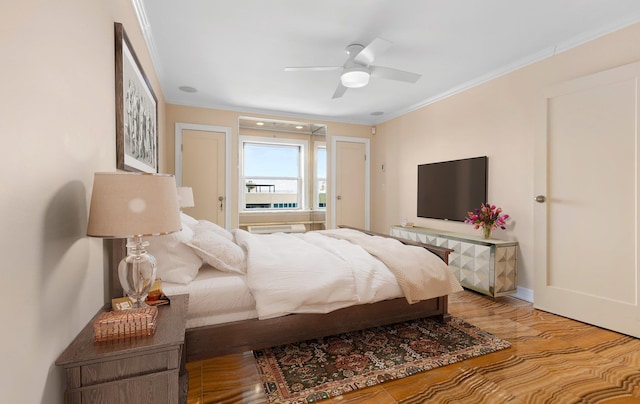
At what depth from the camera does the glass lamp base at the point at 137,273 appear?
128cm

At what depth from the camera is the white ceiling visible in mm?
2340

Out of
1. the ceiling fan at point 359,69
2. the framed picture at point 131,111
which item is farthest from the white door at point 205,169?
the ceiling fan at point 359,69

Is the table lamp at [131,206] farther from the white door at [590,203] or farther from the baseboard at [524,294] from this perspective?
the baseboard at [524,294]

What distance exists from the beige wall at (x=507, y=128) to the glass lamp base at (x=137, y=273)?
343 cm

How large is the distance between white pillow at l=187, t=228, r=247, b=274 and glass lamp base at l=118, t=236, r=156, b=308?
62 centimetres

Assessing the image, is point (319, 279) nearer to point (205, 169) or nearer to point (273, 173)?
point (205, 169)

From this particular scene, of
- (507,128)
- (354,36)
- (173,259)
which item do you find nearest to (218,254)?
(173,259)

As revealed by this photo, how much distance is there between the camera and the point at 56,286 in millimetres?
1050

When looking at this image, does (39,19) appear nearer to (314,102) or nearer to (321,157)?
(314,102)

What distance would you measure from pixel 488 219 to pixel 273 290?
2610 mm

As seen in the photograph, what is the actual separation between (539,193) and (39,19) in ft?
11.8

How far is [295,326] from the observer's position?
202 cm

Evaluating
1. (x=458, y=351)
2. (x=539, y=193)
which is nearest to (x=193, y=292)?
(x=458, y=351)

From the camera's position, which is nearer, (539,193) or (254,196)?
(539,193)
